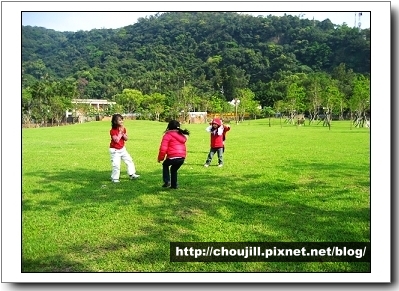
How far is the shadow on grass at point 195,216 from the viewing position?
505cm

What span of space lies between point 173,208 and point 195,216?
0.49 metres

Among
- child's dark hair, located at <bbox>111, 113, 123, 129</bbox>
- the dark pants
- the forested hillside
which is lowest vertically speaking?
the dark pants

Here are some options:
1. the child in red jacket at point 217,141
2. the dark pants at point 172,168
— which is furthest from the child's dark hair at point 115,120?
the child in red jacket at point 217,141

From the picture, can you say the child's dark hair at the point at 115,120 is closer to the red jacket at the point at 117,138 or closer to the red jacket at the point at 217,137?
the red jacket at the point at 117,138

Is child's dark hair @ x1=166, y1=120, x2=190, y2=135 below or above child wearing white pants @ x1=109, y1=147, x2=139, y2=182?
above

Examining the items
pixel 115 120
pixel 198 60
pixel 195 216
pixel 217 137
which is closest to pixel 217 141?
pixel 217 137

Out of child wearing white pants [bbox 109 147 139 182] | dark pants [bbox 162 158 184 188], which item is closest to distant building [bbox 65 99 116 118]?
child wearing white pants [bbox 109 147 139 182]

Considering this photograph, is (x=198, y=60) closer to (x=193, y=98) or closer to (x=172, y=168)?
(x=193, y=98)

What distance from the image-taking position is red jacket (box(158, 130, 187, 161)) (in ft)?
23.7

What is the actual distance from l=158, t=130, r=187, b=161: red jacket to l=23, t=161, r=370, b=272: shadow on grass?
62 cm

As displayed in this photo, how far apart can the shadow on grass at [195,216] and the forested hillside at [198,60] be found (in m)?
1.47

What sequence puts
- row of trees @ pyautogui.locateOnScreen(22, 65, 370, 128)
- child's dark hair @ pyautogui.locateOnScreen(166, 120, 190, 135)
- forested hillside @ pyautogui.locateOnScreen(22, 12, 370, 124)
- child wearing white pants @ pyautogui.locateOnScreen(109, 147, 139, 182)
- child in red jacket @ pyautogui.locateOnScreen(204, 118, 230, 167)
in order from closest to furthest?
forested hillside @ pyautogui.locateOnScreen(22, 12, 370, 124), row of trees @ pyautogui.locateOnScreen(22, 65, 370, 128), child's dark hair @ pyautogui.locateOnScreen(166, 120, 190, 135), child wearing white pants @ pyautogui.locateOnScreen(109, 147, 139, 182), child in red jacket @ pyautogui.locateOnScreen(204, 118, 230, 167)

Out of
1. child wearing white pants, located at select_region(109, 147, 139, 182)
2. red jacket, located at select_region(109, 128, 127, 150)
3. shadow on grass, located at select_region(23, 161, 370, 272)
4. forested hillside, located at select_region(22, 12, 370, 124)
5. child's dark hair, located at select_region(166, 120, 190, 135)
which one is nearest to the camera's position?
shadow on grass, located at select_region(23, 161, 370, 272)

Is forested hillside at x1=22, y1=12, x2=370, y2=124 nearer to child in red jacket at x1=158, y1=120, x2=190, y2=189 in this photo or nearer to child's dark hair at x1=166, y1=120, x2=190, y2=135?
child's dark hair at x1=166, y1=120, x2=190, y2=135
